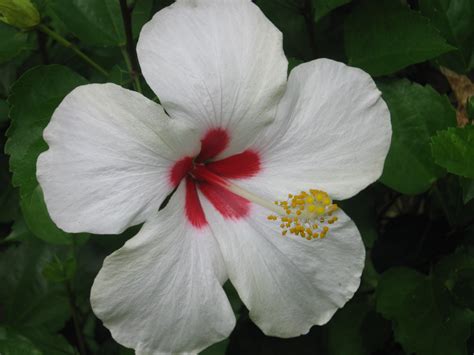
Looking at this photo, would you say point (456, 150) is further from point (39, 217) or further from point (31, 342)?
point (31, 342)

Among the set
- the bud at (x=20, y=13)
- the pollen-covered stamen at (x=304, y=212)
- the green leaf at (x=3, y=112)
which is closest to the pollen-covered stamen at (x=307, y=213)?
the pollen-covered stamen at (x=304, y=212)

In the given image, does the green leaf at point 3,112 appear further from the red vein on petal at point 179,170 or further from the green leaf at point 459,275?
the green leaf at point 459,275

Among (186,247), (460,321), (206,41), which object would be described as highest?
(206,41)

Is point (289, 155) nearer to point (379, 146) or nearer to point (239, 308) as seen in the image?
point (379, 146)

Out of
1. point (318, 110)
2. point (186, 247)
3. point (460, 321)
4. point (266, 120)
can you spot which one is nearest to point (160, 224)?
point (186, 247)

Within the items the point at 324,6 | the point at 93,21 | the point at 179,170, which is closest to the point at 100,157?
the point at 179,170

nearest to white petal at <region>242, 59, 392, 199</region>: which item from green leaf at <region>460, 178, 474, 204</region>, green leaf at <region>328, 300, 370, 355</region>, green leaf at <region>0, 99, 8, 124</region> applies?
green leaf at <region>460, 178, 474, 204</region>
